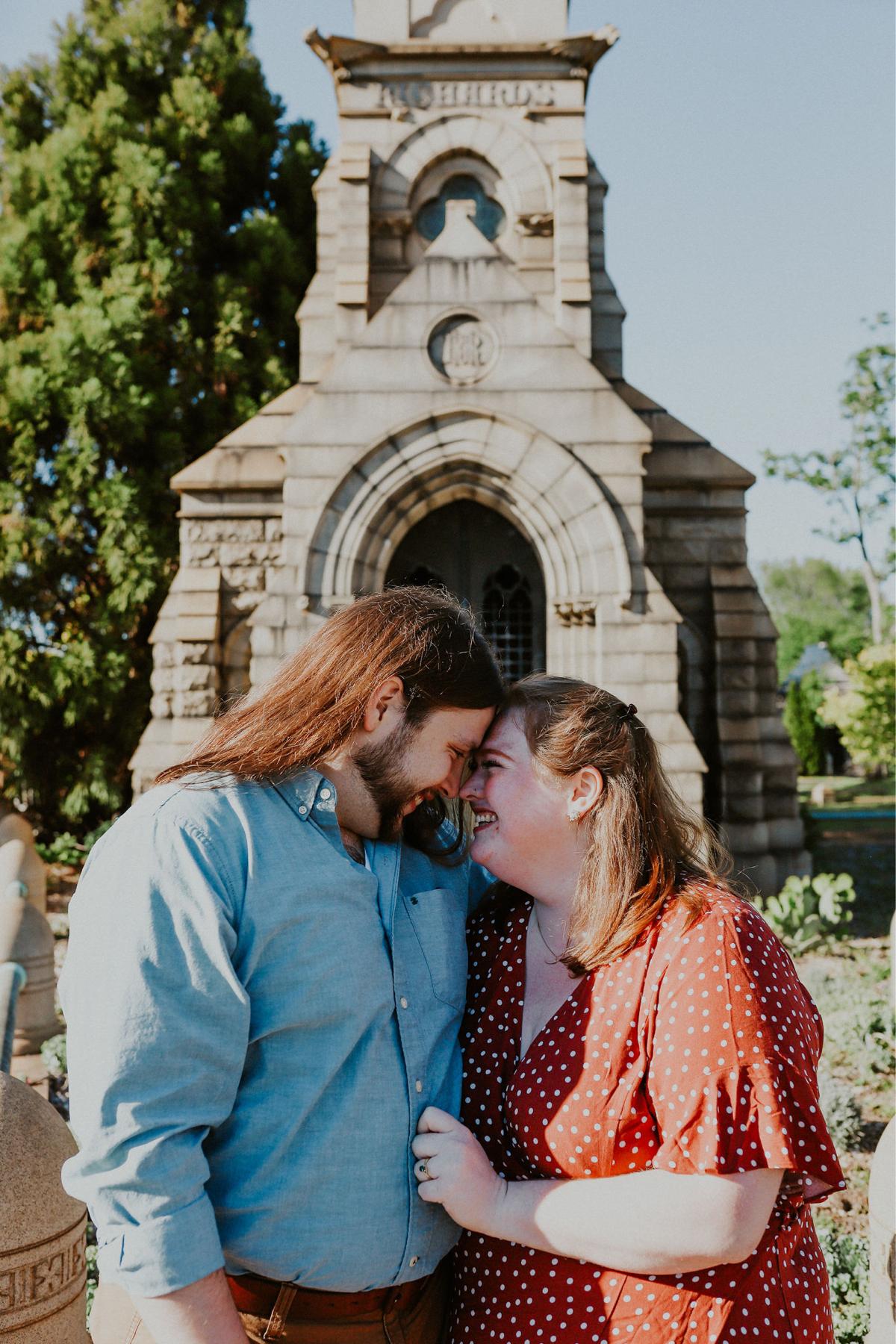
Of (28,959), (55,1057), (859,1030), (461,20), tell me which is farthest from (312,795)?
(461,20)

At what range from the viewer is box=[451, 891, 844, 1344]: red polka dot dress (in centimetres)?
167

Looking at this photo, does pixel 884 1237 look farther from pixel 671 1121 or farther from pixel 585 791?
pixel 585 791

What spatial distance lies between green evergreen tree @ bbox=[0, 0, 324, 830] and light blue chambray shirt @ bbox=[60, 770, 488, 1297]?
11832mm

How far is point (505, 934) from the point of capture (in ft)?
7.28

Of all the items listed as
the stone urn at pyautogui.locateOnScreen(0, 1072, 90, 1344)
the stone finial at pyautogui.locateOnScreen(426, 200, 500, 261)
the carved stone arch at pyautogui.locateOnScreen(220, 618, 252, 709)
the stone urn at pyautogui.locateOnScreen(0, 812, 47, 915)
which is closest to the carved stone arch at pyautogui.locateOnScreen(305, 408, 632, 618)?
the stone finial at pyautogui.locateOnScreen(426, 200, 500, 261)

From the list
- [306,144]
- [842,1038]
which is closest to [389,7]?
[306,144]

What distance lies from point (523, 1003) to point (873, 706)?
53.5 ft

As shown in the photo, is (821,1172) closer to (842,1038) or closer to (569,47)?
(842,1038)

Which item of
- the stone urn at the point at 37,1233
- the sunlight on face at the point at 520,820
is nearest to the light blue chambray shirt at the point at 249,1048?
the sunlight on face at the point at 520,820

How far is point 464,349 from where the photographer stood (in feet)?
28.8

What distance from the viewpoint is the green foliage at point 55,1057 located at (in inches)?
232

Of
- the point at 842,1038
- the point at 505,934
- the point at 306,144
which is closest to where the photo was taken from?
the point at 505,934

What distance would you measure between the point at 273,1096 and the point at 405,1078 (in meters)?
0.27

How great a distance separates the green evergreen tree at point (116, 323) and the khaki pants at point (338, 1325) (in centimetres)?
1165
